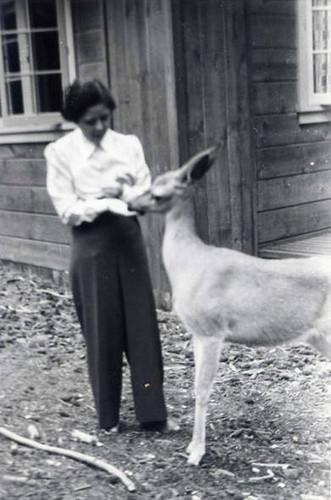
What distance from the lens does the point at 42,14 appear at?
8.40 meters

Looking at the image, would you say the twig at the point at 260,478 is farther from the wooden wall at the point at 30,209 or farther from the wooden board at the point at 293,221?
the wooden wall at the point at 30,209

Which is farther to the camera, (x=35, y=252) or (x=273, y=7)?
(x=35, y=252)

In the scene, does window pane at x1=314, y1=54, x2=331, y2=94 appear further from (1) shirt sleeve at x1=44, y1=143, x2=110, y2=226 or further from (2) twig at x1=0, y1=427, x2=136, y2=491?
(2) twig at x1=0, y1=427, x2=136, y2=491

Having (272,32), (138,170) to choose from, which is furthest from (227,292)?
(272,32)

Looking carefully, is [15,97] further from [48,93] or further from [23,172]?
[23,172]

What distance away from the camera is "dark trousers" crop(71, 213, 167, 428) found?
4.46m

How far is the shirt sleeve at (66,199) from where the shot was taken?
13.9 ft

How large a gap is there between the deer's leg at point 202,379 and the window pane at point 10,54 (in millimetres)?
5524

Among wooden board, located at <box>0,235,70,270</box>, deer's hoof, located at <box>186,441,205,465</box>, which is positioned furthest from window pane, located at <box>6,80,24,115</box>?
deer's hoof, located at <box>186,441,205,465</box>

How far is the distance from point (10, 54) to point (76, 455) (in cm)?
568

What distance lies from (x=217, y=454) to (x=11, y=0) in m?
6.15

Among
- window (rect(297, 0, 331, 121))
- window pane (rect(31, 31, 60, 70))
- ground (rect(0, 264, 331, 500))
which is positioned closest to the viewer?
ground (rect(0, 264, 331, 500))

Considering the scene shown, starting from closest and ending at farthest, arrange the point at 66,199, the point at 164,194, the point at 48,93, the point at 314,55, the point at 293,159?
the point at 164,194
the point at 66,199
the point at 293,159
the point at 314,55
the point at 48,93

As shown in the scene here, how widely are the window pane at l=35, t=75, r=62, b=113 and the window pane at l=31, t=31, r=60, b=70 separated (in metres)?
0.12
